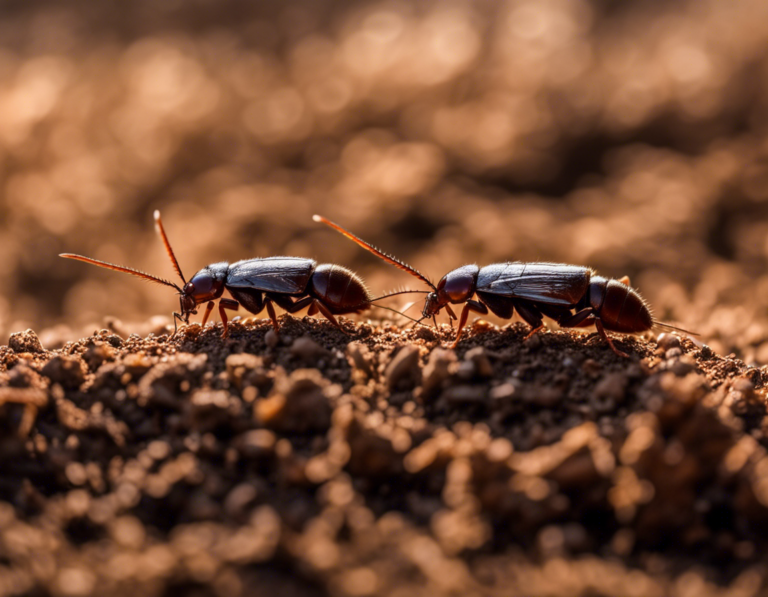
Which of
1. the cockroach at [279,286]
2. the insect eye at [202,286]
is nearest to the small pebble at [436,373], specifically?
the cockroach at [279,286]

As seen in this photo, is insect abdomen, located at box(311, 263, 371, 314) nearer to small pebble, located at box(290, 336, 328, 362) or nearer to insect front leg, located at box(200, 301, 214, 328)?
insect front leg, located at box(200, 301, 214, 328)

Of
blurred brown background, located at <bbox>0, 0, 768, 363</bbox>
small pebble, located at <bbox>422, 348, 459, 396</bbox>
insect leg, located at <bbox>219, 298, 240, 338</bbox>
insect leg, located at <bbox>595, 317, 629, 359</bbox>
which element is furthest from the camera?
blurred brown background, located at <bbox>0, 0, 768, 363</bbox>

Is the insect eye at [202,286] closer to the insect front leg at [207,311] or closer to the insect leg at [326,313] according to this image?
the insect front leg at [207,311]

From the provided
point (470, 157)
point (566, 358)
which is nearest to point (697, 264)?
point (470, 157)

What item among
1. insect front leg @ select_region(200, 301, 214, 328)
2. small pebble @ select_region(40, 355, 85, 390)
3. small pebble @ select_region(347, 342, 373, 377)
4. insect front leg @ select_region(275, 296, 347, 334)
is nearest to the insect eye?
insect front leg @ select_region(200, 301, 214, 328)

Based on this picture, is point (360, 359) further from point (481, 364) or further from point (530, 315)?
point (530, 315)

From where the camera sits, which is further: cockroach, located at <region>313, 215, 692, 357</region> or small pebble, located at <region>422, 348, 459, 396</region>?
cockroach, located at <region>313, 215, 692, 357</region>

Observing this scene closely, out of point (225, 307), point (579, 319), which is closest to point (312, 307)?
point (225, 307)
